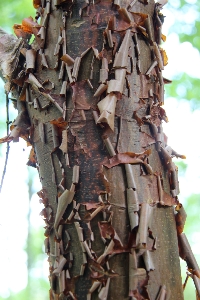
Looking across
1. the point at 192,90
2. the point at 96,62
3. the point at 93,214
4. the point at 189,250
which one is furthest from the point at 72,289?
the point at 192,90

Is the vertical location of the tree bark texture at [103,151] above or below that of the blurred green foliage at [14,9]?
below

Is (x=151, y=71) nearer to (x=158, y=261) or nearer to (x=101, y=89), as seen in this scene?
(x=101, y=89)

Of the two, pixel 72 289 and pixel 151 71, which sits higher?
pixel 151 71

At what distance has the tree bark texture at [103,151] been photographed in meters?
0.46

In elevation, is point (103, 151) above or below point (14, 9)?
below

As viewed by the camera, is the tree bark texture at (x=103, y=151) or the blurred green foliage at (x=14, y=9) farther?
the blurred green foliage at (x=14, y=9)

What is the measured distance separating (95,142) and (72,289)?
0.21 meters

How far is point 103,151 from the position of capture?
496mm

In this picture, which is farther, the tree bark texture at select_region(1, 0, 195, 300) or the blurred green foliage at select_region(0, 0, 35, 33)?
the blurred green foliage at select_region(0, 0, 35, 33)

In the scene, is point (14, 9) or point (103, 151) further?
point (14, 9)

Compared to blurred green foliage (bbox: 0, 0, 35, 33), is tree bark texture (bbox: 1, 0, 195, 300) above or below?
below

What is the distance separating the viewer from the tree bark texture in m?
0.46

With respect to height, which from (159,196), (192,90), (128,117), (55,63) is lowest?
(159,196)

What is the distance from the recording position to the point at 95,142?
0.50m
